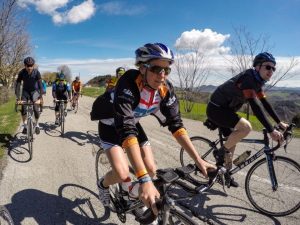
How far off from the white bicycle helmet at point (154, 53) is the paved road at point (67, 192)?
7.59 ft

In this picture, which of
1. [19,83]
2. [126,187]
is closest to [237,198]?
[126,187]

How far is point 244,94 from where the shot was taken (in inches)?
191

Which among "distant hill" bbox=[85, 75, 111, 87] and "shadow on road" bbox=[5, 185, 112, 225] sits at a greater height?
"distant hill" bbox=[85, 75, 111, 87]

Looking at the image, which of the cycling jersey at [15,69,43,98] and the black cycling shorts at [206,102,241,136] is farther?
the cycling jersey at [15,69,43,98]

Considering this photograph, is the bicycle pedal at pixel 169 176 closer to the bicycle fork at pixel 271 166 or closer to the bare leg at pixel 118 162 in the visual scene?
the bare leg at pixel 118 162

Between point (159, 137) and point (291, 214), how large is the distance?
5888 mm

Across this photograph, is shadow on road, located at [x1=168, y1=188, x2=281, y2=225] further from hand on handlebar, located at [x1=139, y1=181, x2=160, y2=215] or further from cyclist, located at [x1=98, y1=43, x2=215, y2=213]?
hand on handlebar, located at [x1=139, y1=181, x2=160, y2=215]

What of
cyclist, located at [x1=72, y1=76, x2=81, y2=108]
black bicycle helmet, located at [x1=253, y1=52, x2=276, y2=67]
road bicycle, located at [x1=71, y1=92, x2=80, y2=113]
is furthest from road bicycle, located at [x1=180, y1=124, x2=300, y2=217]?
cyclist, located at [x1=72, y1=76, x2=81, y2=108]

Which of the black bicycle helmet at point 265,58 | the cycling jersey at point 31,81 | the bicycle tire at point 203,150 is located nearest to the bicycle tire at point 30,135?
the cycling jersey at point 31,81

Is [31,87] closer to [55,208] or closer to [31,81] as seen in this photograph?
[31,81]

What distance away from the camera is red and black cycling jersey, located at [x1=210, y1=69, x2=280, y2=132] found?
15.3ft

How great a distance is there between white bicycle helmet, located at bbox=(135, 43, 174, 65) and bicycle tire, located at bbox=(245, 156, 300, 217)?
2617mm

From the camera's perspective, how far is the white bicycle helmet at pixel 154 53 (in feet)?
10.0

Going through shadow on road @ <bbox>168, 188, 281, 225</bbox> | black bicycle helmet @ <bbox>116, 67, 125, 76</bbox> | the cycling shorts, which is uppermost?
black bicycle helmet @ <bbox>116, 67, 125, 76</bbox>
